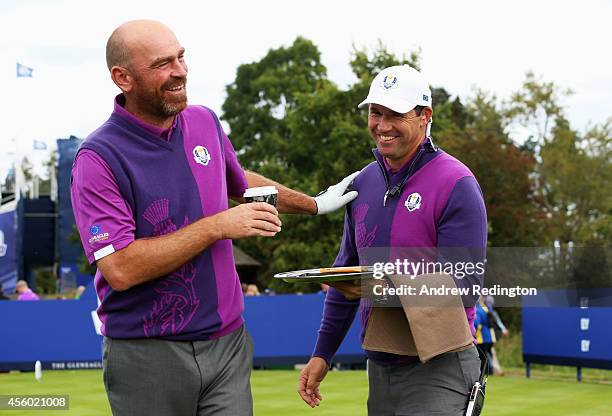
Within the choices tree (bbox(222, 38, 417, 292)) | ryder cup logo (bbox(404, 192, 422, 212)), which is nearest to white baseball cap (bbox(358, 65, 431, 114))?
ryder cup logo (bbox(404, 192, 422, 212))

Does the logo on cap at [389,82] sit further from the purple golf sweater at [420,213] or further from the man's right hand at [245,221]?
the man's right hand at [245,221]

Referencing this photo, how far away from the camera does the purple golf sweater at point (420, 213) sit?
470 cm

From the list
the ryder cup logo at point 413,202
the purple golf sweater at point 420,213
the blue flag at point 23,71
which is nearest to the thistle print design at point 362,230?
the purple golf sweater at point 420,213

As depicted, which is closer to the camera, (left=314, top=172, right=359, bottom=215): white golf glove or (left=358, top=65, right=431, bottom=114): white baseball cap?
(left=358, top=65, right=431, bottom=114): white baseball cap

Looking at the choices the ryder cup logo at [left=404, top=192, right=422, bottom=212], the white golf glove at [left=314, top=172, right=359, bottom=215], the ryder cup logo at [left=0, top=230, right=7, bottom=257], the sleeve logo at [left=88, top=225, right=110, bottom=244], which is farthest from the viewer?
the ryder cup logo at [left=0, top=230, right=7, bottom=257]

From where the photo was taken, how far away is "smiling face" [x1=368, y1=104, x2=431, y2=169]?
4.95 metres

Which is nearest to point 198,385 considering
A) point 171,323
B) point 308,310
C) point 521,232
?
point 171,323

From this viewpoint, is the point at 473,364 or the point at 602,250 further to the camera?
the point at 602,250

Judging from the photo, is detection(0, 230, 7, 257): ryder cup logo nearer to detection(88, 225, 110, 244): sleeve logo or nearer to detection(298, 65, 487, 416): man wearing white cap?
detection(298, 65, 487, 416): man wearing white cap

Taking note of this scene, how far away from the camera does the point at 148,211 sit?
14.1 feet

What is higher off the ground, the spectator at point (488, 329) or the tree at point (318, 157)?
the tree at point (318, 157)

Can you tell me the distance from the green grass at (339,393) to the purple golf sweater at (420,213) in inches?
397

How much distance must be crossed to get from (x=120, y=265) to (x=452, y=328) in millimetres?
1489

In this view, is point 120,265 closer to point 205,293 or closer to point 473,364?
point 205,293
